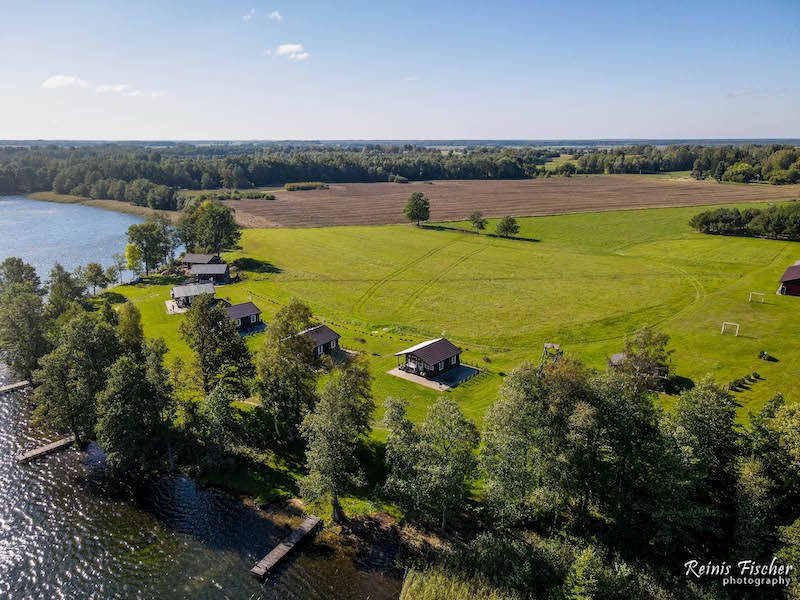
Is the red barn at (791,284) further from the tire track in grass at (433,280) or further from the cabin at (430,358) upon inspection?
the cabin at (430,358)

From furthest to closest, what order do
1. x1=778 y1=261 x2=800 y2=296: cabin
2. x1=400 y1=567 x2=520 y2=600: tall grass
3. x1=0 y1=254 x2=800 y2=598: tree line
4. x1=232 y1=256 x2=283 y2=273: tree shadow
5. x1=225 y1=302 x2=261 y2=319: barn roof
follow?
x1=232 y1=256 x2=283 y2=273: tree shadow
x1=778 y1=261 x2=800 y2=296: cabin
x1=225 y1=302 x2=261 y2=319: barn roof
x1=0 y1=254 x2=800 y2=598: tree line
x1=400 y1=567 x2=520 y2=600: tall grass

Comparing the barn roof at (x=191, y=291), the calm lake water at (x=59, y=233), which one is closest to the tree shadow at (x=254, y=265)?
the barn roof at (x=191, y=291)

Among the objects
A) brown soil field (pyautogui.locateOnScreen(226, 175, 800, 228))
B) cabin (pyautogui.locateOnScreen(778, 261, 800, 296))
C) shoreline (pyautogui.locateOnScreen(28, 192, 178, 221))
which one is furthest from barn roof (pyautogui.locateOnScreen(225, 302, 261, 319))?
shoreline (pyautogui.locateOnScreen(28, 192, 178, 221))

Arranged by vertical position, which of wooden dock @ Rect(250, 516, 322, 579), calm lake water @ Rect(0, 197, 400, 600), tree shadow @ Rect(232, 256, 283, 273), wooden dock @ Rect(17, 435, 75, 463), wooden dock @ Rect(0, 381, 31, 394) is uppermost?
tree shadow @ Rect(232, 256, 283, 273)

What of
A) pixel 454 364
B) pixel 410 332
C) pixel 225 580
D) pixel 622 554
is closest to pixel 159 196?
pixel 410 332

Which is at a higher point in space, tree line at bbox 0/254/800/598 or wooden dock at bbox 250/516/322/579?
tree line at bbox 0/254/800/598

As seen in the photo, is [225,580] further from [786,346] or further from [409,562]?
[786,346]

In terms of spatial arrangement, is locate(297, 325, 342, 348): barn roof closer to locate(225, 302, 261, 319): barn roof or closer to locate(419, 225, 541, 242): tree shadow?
locate(225, 302, 261, 319): barn roof
